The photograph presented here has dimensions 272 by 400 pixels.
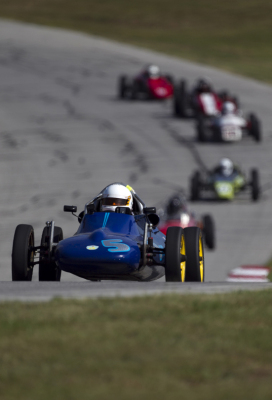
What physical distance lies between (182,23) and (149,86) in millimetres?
30728

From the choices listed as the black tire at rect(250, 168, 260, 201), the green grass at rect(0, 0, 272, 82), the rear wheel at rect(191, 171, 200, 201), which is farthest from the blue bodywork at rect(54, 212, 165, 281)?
the green grass at rect(0, 0, 272, 82)

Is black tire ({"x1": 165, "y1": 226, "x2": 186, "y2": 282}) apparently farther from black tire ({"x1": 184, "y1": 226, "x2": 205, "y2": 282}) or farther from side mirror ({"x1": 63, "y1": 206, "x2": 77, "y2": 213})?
side mirror ({"x1": 63, "y1": 206, "x2": 77, "y2": 213})

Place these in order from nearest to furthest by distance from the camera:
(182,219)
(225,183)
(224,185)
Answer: (182,219), (224,185), (225,183)

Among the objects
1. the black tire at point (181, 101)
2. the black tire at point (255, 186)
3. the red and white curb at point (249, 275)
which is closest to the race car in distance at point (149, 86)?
the black tire at point (181, 101)

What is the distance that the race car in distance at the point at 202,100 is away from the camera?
→ 39.9 m

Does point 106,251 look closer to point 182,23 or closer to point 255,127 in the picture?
point 255,127

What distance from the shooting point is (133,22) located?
74.7 metres

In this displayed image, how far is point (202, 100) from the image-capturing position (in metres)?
40.3

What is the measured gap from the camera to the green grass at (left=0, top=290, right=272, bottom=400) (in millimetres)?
5859

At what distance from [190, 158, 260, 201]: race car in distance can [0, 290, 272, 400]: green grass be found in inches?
776

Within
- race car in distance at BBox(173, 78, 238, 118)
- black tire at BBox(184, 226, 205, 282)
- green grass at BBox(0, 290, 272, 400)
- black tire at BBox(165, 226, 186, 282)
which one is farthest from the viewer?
race car in distance at BBox(173, 78, 238, 118)

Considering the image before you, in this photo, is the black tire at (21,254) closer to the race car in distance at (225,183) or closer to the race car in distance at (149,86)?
the race car in distance at (225,183)

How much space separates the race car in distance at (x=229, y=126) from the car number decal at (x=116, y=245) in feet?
87.3

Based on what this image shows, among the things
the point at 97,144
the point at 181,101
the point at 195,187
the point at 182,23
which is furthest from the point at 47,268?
the point at 182,23
